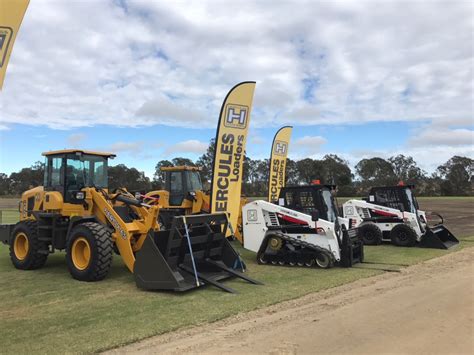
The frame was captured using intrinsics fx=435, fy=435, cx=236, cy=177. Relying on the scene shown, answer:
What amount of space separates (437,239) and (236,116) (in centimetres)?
769

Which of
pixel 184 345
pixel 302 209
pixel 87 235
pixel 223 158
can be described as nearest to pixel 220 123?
pixel 223 158

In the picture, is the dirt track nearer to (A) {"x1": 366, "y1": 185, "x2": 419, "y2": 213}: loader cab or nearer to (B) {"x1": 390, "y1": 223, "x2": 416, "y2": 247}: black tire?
(B) {"x1": 390, "y1": 223, "x2": 416, "y2": 247}: black tire

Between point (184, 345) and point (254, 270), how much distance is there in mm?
5030

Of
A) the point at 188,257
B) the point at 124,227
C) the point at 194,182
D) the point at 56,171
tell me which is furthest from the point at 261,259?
the point at 56,171

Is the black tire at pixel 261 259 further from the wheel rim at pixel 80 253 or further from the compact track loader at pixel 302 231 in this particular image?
the wheel rim at pixel 80 253

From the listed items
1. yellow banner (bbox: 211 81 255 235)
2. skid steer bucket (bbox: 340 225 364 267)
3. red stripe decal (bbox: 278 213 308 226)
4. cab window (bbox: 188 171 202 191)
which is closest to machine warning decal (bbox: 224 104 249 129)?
yellow banner (bbox: 211 81 255 235)

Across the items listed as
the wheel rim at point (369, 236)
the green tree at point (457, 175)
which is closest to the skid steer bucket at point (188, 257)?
the wheel rim at point (369, 236)

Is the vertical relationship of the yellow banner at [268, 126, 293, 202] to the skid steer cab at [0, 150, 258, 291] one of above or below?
above

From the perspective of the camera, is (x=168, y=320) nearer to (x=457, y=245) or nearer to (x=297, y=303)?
(x=297, y=303)

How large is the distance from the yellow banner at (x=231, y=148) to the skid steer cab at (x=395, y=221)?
17.3 feet

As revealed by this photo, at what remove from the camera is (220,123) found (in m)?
10.0

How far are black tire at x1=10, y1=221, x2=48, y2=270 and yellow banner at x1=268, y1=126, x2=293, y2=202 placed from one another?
9.15 metres

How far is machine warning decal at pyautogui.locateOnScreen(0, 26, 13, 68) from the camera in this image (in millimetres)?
4492

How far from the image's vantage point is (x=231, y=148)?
33.4ft
